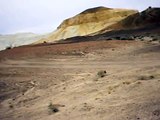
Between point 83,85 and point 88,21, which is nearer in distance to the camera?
point 83,85

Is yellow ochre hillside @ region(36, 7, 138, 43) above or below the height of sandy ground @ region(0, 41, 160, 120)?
above

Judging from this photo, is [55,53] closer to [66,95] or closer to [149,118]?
[66,95]

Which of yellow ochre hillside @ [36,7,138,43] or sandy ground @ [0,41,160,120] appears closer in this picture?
sandy ground @ [0,41,160,120]

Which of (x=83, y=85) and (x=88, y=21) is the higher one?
(x=88, y=21)

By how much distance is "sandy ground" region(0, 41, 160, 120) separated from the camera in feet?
30.9

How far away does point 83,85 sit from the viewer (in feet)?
41.1

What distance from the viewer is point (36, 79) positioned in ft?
50.0

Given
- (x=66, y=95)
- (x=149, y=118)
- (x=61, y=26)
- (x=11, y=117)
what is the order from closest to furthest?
(x=149, y=118)
(x=11, y=117)
(x=66, y=95)
(x=61, y=26)

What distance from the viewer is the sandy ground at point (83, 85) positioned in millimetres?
9414

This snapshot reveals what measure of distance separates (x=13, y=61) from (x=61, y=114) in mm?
10366

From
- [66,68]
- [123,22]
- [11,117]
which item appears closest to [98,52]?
[66,68]

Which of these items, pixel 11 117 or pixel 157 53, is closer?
pixel 11 117

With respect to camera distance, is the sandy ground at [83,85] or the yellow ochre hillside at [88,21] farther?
the yellow ochre hillside at [88,21]

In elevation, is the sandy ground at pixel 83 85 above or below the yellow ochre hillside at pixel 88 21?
below
